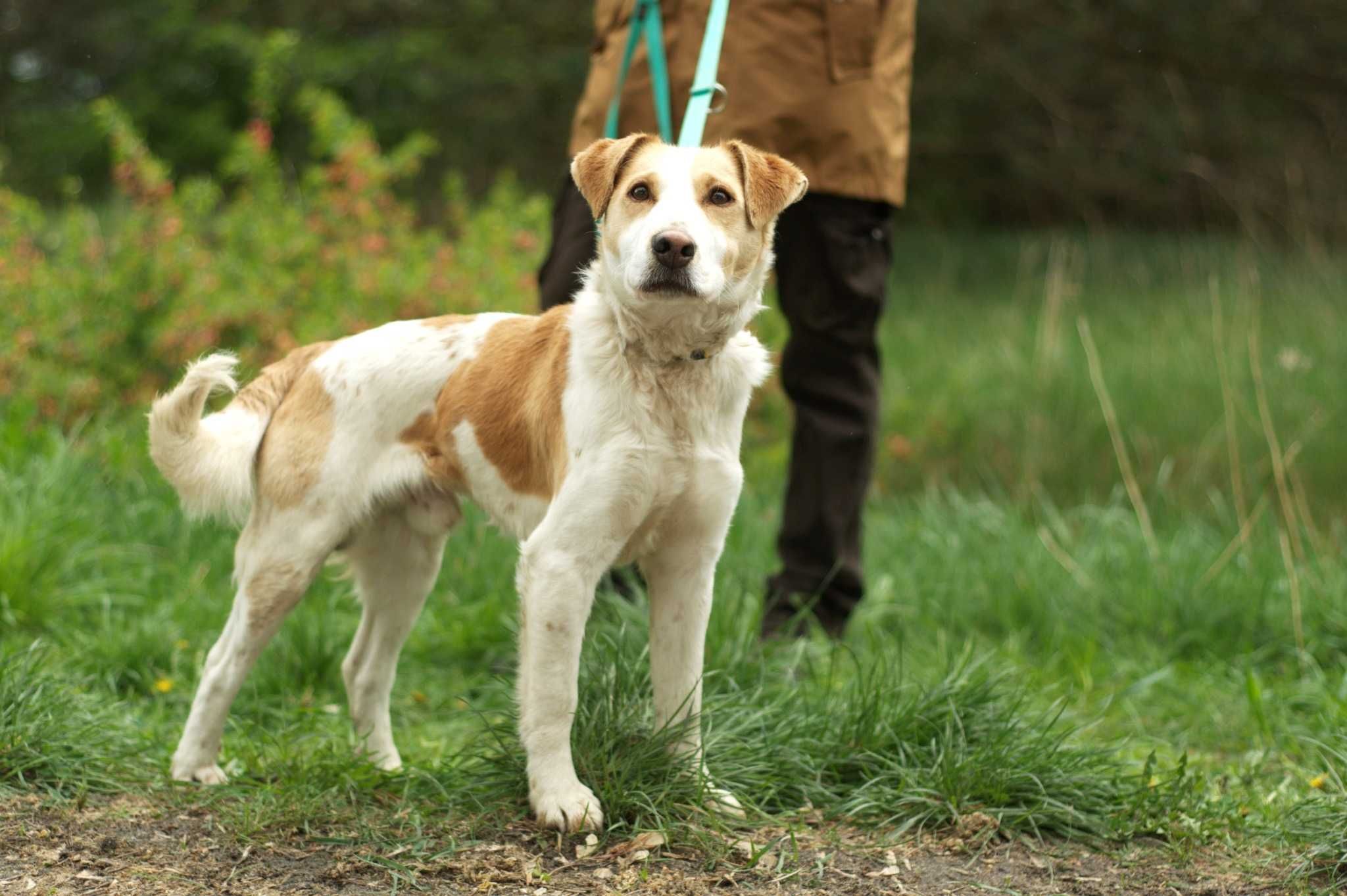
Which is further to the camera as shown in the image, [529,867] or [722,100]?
[722,100]

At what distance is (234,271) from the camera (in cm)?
664

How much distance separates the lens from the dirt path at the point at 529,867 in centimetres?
277

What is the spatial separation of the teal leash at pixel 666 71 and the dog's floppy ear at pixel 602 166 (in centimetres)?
15

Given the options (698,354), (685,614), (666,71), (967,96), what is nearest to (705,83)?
(666,71)

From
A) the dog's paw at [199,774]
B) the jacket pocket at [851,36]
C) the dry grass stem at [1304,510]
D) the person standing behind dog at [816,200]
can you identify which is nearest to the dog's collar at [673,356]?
the person standing behind dog at [816,200]

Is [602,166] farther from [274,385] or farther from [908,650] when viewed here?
[908,650]

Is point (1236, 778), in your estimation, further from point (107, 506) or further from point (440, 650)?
point (107, 506)

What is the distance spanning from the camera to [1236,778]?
3703 millimetres

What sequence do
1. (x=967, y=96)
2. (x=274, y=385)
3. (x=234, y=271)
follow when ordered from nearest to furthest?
1. (x=274, y=385)
2. (x=234, y=271)
3. (x=967, y=96)

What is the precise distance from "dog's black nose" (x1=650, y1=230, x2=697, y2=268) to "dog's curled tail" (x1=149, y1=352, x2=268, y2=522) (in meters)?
1.11

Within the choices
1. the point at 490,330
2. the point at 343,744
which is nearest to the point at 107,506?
the point at 343,744

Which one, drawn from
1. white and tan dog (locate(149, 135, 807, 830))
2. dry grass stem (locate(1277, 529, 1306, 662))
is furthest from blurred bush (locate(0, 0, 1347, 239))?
white and tan dog (locate(149, 135, 807, 830))

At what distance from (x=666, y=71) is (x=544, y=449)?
4.35 feet

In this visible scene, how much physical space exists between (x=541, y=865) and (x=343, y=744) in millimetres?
941
